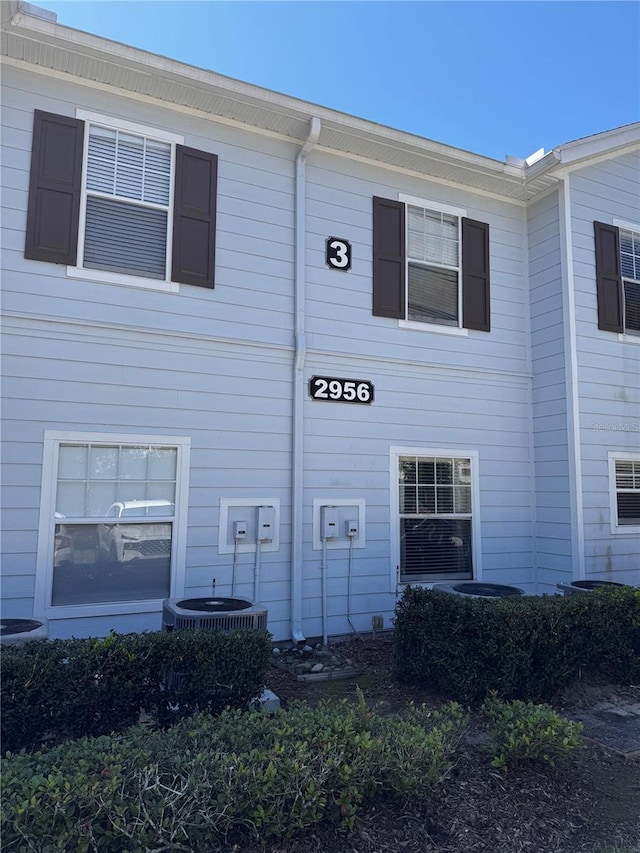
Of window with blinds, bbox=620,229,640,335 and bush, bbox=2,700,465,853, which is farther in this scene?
window with blinds, bbox=620,229,640,335

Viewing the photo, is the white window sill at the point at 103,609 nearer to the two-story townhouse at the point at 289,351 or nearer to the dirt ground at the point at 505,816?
the two-story townhouse at the point at 289,351

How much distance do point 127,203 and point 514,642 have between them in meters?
5.05

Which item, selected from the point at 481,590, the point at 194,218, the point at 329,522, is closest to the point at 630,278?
the point at 481,590

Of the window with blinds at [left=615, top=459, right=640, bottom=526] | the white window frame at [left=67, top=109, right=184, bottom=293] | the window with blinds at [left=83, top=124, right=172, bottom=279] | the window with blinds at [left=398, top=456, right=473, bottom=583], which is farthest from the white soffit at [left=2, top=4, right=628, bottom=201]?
the window with blinds at [left=615, top=459, right=640, bottom=526]

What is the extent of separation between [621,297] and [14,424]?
7.25 meters

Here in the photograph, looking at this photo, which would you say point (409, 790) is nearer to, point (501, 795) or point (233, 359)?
point (501, 795)

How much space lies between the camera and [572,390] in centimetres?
734

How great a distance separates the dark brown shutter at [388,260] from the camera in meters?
6.95

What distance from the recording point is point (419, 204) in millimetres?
7320

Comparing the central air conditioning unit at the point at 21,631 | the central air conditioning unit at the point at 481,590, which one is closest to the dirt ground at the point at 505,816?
the central air conditioning unit at the point at 481,590

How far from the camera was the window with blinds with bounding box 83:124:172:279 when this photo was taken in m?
5.66

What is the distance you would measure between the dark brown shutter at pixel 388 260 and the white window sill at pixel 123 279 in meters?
2.30

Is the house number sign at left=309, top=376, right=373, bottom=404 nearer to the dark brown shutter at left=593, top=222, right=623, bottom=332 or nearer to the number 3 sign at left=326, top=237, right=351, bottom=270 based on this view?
the number 3 sign at left=326, top=237, right=351, bottom=270

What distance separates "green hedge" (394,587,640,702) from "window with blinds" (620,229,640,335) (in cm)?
419
